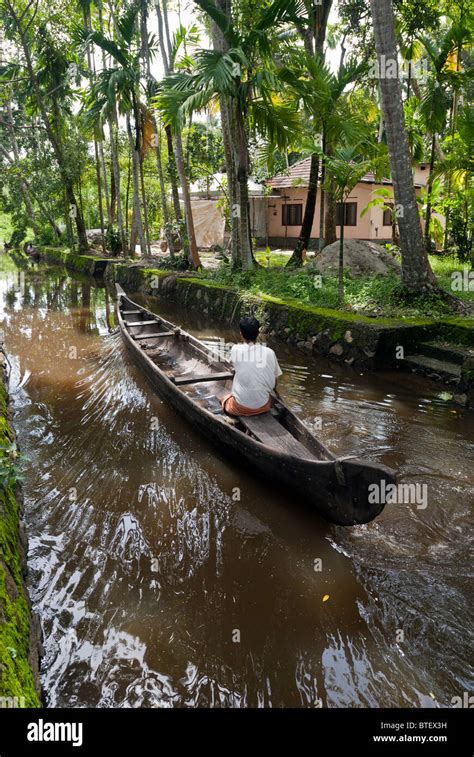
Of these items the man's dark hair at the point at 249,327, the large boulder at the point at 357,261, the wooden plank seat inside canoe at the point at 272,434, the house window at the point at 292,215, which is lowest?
the wooden plank seat inside canoe at the point at 272,434

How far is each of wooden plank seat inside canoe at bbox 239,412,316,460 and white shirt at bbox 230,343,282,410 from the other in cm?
15

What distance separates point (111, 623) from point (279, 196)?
72.4 feet

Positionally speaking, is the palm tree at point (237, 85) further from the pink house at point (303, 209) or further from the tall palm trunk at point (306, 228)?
the pink house at point (303, 209)

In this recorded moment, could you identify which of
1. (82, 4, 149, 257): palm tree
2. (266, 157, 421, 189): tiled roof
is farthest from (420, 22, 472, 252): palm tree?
(82, 4, 149, 257): palm tree

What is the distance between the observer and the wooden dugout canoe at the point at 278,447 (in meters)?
3.86

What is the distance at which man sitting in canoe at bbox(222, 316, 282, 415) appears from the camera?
5445 millimetres

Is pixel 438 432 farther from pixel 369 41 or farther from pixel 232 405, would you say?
pixel 369 41

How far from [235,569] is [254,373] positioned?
206 cm

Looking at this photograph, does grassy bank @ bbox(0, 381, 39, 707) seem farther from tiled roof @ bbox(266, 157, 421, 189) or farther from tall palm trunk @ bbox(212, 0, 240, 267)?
tiled roof @ bbox(266, 157, 421, 189)

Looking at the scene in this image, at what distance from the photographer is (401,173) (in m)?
9.00

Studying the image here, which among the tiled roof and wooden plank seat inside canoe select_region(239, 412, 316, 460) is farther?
A: the tiled roof

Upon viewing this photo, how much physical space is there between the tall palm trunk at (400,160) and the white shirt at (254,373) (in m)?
5.04

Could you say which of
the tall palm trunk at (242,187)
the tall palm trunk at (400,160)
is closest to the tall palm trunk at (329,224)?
the tall palm trunk at (242,187)

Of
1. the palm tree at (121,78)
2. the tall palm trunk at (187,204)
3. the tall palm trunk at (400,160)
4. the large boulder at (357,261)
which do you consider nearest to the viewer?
the tall palm trunk at (400,160)
